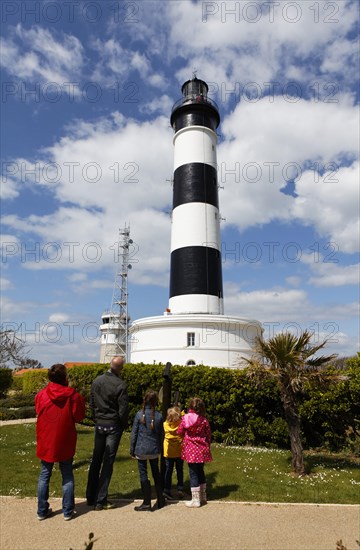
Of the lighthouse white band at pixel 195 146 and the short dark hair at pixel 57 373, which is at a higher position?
the lighthouse white band at pixel 195 146

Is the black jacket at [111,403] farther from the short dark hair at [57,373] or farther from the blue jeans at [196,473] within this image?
the blue jeans at [196,473]

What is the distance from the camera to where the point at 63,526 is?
17.5 feet

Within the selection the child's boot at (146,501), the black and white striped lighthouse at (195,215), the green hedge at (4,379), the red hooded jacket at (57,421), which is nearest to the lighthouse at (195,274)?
the black and white striped lighthouse at (195,215)

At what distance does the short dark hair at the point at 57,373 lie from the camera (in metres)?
5.86

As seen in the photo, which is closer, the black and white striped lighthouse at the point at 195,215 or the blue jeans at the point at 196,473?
the blue jeans at the point at 196,473

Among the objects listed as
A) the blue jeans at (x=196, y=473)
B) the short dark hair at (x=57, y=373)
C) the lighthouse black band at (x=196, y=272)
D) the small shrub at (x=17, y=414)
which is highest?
the lighthouse black band at (x=196, y=272)

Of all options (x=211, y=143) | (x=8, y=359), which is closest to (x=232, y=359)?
(x=211, y=143)

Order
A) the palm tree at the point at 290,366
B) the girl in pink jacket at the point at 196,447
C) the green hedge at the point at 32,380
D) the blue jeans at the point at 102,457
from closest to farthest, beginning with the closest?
the blue jeans at the point at 102,457 < the girl in pink jacket at the point at 196,447 < the palm tree at the point at 290,366 < the green hedge at the point at 32,380

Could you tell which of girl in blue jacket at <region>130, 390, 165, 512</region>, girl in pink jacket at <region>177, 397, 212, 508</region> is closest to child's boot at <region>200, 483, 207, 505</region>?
girl in pink jacket at <region>177, 397, 212, 508</region>

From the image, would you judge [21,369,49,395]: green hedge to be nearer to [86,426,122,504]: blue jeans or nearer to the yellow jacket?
the yellow jacket

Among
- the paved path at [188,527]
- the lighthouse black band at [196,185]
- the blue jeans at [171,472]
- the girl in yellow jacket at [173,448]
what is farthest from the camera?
the lighthouse black band at [196,185]

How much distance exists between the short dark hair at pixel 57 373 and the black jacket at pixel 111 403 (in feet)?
2.11

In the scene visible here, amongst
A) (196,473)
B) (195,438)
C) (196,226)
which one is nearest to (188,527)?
(196,473)

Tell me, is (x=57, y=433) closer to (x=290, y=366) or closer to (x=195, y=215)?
(x=290, y=366)
